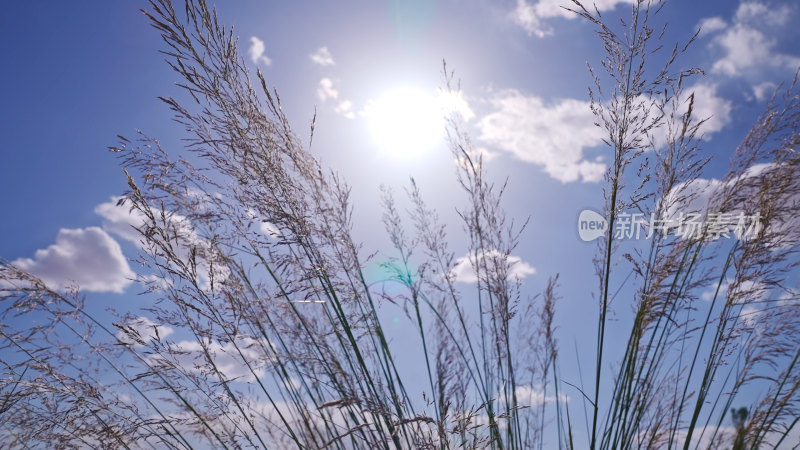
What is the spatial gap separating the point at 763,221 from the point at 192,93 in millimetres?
2427

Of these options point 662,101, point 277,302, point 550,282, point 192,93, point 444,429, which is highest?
point 662,101

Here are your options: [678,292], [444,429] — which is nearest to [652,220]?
[678,292]

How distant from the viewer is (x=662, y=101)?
211 cm

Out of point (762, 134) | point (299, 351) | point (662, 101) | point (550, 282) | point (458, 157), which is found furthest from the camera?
point (550, 282)

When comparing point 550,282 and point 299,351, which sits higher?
point 550,282

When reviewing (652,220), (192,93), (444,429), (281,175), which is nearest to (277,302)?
(281,175)

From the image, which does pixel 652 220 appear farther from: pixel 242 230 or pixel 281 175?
pixel 242 230

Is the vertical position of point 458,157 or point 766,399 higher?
point 458,157

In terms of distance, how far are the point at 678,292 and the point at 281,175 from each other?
1.80 m

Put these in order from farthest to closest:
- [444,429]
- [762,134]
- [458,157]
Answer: [458,157] → [762,134] → [444,429]

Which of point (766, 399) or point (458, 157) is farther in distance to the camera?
point (458, 157)

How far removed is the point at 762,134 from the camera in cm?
229

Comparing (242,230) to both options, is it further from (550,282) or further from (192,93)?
(550,282)

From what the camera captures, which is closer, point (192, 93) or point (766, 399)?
point (192, 93)
